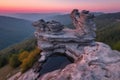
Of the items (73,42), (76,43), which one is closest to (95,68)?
(76,43)

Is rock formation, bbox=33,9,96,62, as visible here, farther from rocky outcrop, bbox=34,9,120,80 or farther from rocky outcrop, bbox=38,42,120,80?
rocky outcrop, bbox=38,42,120,80

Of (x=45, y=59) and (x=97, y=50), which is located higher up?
(x=97, y=50)

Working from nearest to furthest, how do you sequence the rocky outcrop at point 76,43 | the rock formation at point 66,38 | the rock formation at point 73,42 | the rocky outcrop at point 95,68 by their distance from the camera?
the rocky outcrop at point 95,68, the rocky outcrop at point 76,43, the rock formation at point 73,42, the rock formation at point 66,38

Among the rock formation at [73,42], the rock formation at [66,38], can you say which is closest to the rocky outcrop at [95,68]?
the rock formation at [73,42]

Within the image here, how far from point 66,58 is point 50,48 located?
3.39 meters

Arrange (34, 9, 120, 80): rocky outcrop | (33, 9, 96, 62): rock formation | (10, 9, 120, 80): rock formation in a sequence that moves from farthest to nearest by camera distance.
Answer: (33, 9, 96, 62): rock formation → (10, 9, 120, 80): rock formation → (34, 9, 120, 80): rocky outcrop

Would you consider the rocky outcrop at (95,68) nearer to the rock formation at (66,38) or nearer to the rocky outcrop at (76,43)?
the rocky outcrop at (76,43)

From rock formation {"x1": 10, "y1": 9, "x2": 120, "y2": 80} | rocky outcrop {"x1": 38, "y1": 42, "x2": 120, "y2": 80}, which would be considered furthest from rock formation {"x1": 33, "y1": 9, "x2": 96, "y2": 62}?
rocky outcrop {"x1": 38, "y1": 42, "x2": 120, "y2": 80}

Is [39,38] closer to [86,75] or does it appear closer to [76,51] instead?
[76,51]

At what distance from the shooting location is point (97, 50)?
40.7 m

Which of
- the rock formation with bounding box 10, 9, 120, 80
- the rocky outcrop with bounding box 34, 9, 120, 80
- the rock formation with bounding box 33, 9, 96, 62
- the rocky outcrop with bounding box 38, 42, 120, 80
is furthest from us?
the rock formation with bounding box 33, 9, 96, 62

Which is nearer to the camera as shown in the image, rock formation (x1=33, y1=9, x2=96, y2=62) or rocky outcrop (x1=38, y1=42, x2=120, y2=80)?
rocky outcrop (x1=38, y1=42, x2=120, y2=80)

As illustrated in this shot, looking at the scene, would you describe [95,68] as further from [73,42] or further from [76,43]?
[73,42]

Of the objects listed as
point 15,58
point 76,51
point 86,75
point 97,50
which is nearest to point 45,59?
point 76,51
